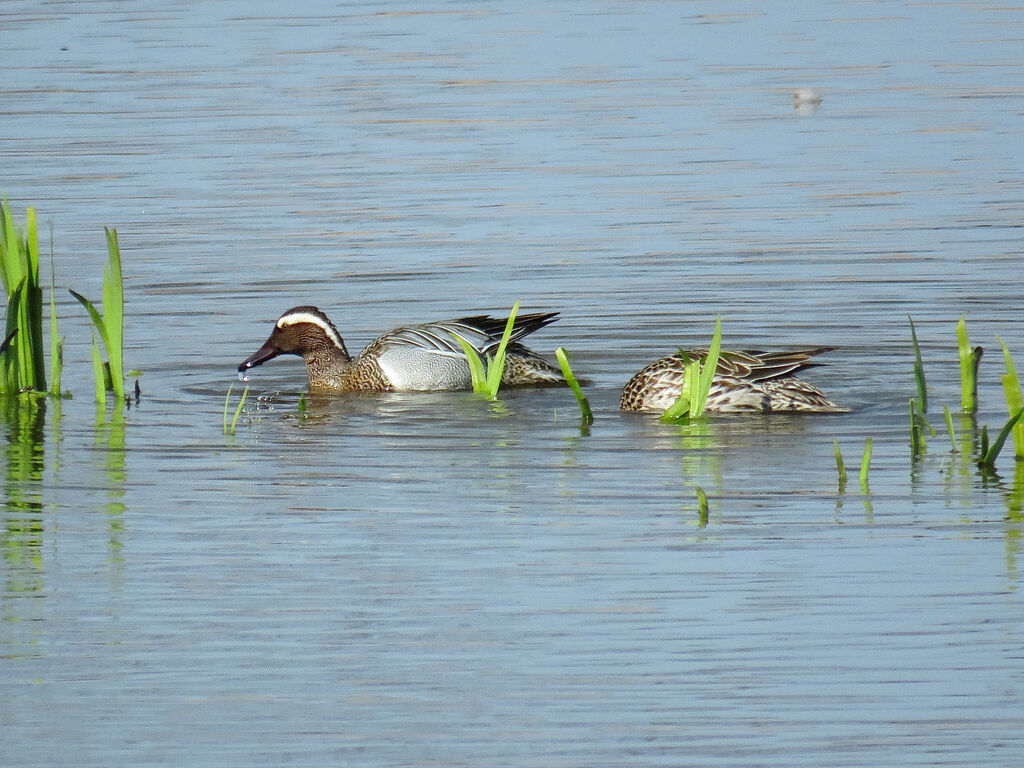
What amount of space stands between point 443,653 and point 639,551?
1.38m

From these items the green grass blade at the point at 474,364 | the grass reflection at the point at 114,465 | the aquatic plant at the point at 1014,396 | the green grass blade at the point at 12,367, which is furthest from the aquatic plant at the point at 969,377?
the green grass blade at the point at 12,367

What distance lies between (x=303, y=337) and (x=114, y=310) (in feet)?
6.29

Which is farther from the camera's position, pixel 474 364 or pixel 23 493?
pixel 474 364

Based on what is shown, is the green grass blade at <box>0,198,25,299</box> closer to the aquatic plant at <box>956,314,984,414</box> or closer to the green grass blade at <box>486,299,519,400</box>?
the green grass blade at <box>486,299,519,400</box>

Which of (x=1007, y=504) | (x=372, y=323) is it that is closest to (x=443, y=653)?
(x=1007, y=504)

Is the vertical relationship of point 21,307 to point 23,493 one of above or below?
above

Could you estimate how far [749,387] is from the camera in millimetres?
11031

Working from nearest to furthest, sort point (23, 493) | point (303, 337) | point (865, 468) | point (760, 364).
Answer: point (865, 468)
point (23, 493)
point (760, 364)
point (303, 337)

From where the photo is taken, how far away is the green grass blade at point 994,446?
28.8 feet

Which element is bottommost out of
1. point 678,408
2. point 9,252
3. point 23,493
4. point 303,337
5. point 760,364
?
point 23,493

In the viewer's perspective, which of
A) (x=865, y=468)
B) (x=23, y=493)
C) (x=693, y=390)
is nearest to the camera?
(x=865, y=468)

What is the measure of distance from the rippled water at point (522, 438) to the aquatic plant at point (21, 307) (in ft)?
1.14

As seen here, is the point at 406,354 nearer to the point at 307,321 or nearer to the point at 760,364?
the point at 307,321

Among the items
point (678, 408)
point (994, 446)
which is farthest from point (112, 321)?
point (994, 446)
